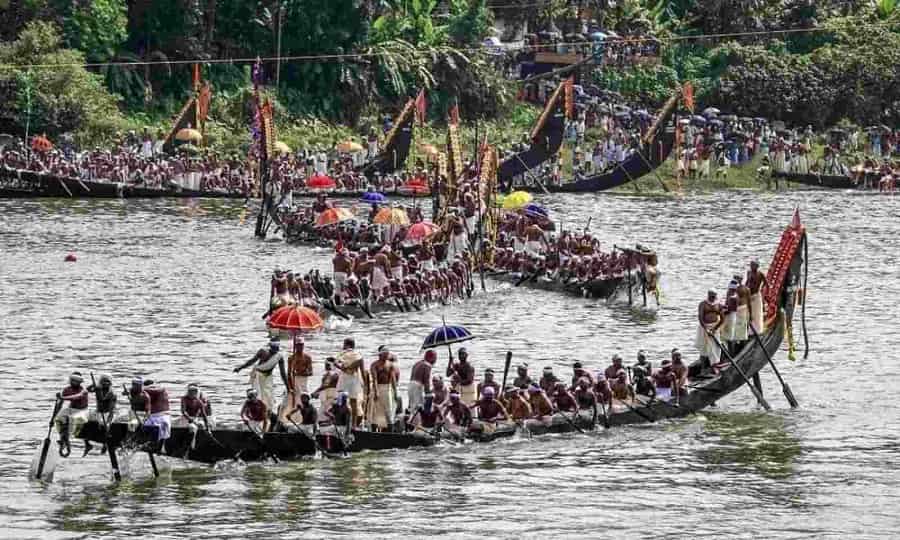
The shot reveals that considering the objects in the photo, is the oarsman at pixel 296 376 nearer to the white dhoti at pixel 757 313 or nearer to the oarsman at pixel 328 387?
the oarsman at pixel 328 387

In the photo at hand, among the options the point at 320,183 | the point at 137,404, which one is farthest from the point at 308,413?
the point at 320,183

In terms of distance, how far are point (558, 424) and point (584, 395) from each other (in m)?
0.78

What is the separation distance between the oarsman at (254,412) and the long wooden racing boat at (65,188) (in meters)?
45.6

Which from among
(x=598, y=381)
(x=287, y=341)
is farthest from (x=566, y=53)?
(x=598, y=381)

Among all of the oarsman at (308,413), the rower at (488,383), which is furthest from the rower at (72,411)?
the rower at (488,383)

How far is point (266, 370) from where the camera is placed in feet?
116

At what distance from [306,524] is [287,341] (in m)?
16.7

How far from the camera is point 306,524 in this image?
3192 centimetres

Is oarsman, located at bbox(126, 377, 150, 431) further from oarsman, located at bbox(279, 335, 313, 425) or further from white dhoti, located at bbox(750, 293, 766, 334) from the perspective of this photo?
white dhoti, located at bbox(750, 293, 766, 334)

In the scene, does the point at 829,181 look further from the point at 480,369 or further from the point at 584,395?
the point at 584,395

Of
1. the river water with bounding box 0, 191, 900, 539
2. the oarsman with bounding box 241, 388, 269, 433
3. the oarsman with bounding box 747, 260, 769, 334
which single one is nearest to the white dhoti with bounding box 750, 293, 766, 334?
the oarsman with bounding box 747, 260, 769, 334

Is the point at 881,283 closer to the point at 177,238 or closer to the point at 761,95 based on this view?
the point at 177,238

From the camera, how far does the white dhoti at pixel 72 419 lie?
32125 mm

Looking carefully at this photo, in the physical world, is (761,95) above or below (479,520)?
above
